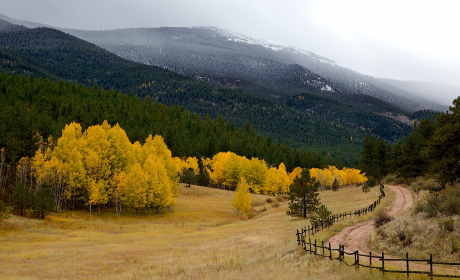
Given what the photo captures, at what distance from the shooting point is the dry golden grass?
1872cm

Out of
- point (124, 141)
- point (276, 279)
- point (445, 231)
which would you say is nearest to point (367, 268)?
point (276, 279)

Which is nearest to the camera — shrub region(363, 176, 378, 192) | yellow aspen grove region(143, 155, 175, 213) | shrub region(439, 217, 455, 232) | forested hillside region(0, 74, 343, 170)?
shrub region(439, 217, 455, 232)

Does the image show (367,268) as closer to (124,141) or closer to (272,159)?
(124,141)

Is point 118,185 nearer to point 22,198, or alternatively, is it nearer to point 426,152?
point 22,198

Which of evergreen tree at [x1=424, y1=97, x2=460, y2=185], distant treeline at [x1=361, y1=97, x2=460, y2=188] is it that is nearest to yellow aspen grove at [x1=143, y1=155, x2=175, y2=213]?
distant treeline at [x1=361, y1=97, x2=460, y2=188]

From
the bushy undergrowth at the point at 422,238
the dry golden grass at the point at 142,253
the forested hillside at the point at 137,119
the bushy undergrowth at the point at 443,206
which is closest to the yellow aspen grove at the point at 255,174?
the forested hillside at the point at 137,119

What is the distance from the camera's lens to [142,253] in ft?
95.8

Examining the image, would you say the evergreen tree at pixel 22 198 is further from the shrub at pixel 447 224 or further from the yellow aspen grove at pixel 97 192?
the shrub at pixel 447 224

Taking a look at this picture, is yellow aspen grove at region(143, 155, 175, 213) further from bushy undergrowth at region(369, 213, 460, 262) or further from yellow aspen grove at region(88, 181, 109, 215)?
bushy undergrowth at region(369, 213, 460, 262)

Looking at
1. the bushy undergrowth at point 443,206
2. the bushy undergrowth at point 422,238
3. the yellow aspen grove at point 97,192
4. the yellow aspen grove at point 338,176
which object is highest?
the bushy undergrowth at point 443,206

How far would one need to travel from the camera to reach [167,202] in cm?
5534

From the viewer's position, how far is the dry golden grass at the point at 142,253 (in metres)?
18.7

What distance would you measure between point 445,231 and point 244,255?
13715 mm

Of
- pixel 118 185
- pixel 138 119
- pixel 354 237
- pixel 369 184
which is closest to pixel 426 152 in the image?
pixel 354 237
